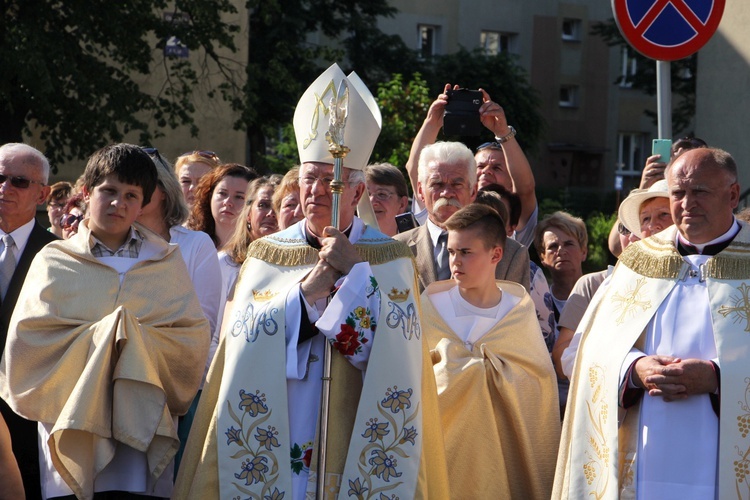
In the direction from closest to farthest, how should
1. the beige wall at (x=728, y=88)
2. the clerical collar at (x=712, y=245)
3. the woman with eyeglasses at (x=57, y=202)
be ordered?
1. the clerical collar at (x=712, y=245)
2. the woman with eyeglasses at (x=57, y=202)
3. the beige wall at (x=728, y=88)

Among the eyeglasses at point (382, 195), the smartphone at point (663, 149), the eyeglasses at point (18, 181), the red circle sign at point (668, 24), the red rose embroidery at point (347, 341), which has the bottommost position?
the red rose embroidery at point (347, 341)

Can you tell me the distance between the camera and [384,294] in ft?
16.3

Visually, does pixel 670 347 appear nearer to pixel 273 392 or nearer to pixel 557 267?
pixel 273 392

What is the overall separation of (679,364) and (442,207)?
1.94m

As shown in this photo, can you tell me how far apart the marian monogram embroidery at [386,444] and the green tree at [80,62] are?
11.1 meters

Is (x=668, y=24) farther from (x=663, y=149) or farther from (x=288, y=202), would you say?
(x=288, y=202)

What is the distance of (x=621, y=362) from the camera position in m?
5.01

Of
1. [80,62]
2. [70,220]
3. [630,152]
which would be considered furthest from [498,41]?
[70,220]

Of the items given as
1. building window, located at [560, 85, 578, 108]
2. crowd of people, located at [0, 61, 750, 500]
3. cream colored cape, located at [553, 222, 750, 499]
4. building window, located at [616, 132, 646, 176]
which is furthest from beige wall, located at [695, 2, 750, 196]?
building window, located at [616, 132, 646, 176]

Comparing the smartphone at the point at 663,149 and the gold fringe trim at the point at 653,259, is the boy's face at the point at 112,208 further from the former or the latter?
the smartphone at the point at 663,149

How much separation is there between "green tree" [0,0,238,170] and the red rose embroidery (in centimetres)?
1103

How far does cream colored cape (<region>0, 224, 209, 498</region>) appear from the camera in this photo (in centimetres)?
512

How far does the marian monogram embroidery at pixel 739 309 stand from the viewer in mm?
4891

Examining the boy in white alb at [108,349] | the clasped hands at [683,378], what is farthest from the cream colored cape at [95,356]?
the clasped hands at [683,378]
